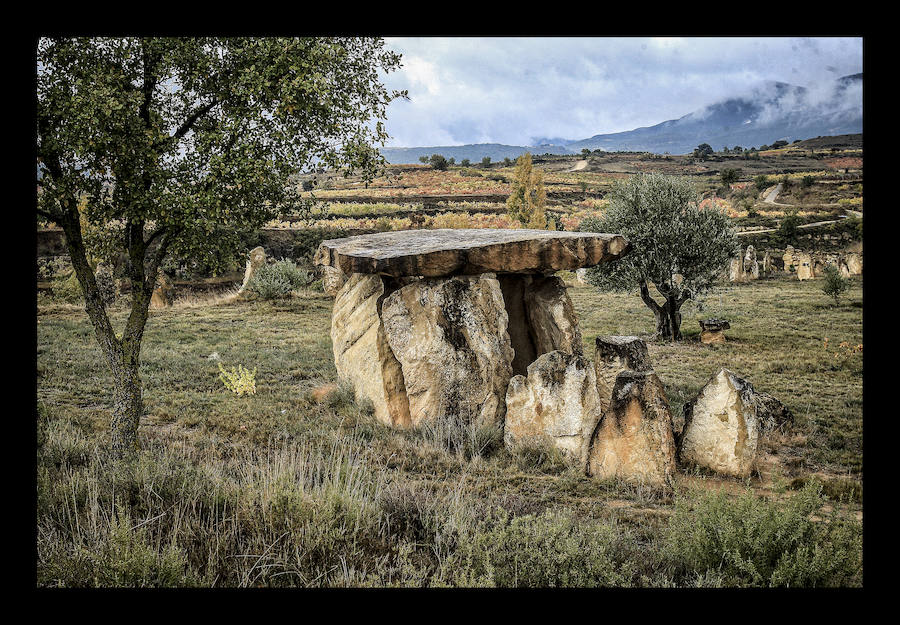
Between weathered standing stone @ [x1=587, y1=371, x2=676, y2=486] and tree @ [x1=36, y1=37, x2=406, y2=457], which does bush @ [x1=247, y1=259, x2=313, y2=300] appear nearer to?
tree @ [x1=36, y1=37, x2=406, y2=457]

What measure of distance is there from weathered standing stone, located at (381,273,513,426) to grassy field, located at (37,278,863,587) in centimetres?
63

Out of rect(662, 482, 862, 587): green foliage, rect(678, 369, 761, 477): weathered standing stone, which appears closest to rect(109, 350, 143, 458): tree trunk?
rect(662, 482, 862, 587): green foliage

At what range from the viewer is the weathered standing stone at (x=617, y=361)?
29.3 feet

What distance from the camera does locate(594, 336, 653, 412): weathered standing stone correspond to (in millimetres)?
8930

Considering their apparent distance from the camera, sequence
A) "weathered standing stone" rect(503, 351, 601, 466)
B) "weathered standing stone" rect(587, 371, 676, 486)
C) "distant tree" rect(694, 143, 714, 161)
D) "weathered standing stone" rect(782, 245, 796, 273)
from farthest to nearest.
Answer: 1. "distant tree" rect(694, 143, 714, 161)
2. "weathered standing stone" rect(782, 245, 796, 273)
3. "weathered standing stone" rect(503, 351, 601, 466)
4. "weathered standing stone" rect(587, 371, 676, 486)

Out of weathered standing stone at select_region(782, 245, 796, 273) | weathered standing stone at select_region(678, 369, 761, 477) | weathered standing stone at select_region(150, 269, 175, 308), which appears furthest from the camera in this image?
weathered standing stone at select_region(782, 245, 796, 273)

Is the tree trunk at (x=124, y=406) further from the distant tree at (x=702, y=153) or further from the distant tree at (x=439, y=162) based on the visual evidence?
the distant tree at (x=702, y=153)

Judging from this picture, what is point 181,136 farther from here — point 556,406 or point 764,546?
point 764,546

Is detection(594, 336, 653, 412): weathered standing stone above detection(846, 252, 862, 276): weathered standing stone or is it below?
below

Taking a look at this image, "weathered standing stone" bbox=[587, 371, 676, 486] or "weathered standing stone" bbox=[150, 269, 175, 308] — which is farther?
"weathered standing stone" bbox=[150, 269, 175, 308]

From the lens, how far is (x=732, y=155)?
98.8 m

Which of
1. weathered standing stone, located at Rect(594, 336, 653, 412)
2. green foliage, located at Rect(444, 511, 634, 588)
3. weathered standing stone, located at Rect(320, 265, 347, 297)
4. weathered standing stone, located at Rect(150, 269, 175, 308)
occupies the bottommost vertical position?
green foliage, located at Rect(444, 511, 634, 588)
